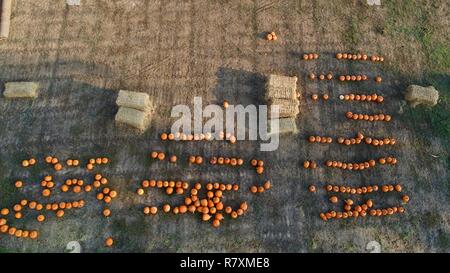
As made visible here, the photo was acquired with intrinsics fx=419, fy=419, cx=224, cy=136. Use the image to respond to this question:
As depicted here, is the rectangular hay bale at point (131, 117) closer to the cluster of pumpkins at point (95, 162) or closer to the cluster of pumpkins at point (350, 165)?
the cluster of pumpkins at point (95, 162)

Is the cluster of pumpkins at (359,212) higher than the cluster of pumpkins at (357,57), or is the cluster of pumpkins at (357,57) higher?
the cluster of pumpkins at (357,57)

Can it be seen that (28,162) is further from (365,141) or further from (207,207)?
(365,141)

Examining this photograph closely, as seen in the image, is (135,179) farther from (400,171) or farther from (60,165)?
(400,171)

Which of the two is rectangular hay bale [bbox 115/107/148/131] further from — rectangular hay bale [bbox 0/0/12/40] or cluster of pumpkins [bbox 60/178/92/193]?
rectangular hay bale [bbox 0/0/12/40]

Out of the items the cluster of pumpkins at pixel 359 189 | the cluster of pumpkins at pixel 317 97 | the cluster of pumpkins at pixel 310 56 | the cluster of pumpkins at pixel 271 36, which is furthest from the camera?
the cluster of pumpkins at pixel 271 36

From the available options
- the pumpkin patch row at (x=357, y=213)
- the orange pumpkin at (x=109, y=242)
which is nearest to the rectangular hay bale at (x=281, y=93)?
the pumpkin patch row at (x=357, y=213)

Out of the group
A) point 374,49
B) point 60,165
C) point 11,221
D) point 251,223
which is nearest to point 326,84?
point 374,49

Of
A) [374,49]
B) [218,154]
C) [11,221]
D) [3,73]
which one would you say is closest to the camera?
[11,221]
